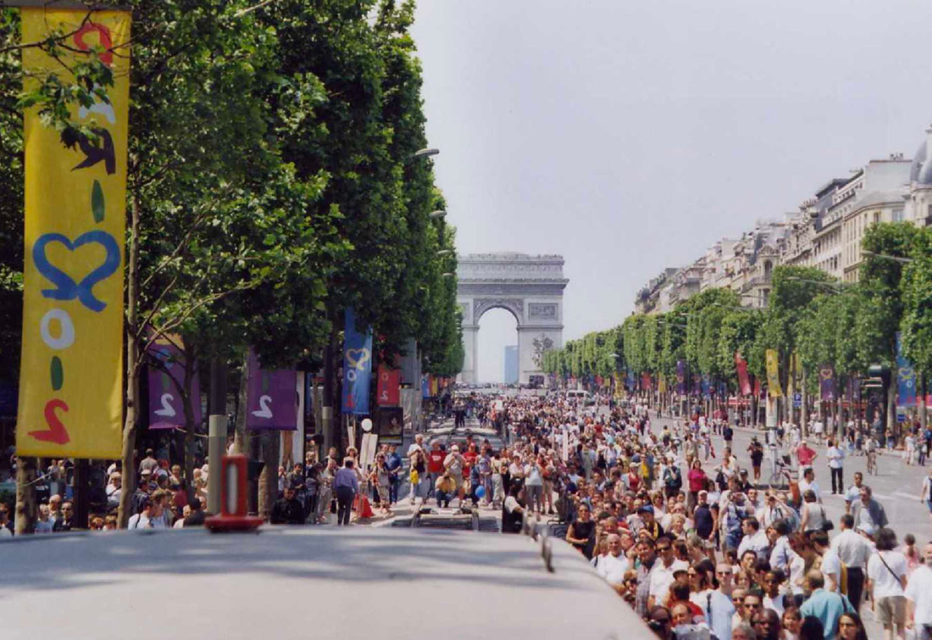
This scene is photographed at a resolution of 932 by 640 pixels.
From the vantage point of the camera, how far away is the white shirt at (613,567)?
1402 centimetres

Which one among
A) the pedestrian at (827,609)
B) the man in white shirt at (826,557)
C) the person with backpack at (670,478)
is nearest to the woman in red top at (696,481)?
the person with backpack at (670,478)

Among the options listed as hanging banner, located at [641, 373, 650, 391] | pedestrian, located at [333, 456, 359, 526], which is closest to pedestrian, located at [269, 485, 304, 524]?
pedestrian, located at [333, 456, 359, 526]

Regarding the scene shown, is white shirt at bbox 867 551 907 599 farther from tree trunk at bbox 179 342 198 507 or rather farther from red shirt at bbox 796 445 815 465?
red shirt at bbox 796 445 815 465

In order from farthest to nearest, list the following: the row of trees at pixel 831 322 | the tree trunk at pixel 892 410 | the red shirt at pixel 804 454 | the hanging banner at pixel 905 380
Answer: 1. the tree trunk at pixel 892 410
2. the row of trees at pixel 831 322
3. the hanging banner at pixel 905 380
4. the red shirt at pixel 804 454

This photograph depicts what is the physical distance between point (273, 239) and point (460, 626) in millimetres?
18376

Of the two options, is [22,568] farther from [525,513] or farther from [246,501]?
[525,513]

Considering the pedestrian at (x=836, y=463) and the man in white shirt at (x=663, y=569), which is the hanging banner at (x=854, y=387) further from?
the man in white shirt at (x=663, y=569)

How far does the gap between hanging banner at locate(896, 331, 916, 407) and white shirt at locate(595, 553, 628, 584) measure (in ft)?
192

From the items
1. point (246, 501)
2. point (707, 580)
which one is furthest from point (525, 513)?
point (707, 580)

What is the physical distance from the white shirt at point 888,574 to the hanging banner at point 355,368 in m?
21.5

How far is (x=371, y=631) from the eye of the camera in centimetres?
349

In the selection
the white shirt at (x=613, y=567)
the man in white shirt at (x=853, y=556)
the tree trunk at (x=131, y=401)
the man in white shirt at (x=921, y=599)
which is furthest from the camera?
the tree trunk at (x=131, y=401)

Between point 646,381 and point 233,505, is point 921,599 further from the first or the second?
point 646,381

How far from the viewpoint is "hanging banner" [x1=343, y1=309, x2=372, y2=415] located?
121 ft
